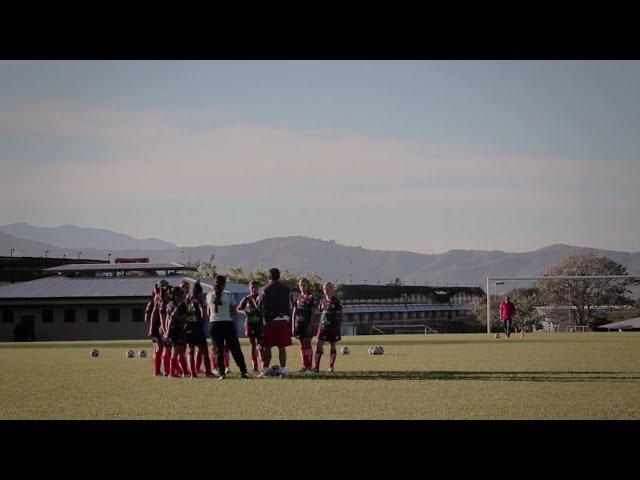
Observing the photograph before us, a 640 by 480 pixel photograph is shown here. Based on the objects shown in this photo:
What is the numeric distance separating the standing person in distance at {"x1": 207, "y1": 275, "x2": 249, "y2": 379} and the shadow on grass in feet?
3.90

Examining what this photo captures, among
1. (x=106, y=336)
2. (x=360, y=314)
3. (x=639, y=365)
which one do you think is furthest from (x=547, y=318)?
(x=639, y=365)

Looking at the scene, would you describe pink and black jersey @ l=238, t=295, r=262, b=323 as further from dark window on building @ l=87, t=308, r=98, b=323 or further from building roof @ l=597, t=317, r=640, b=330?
building roof @ l=597, t=317, r=640, b=330

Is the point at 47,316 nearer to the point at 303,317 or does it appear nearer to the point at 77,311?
the point at 77,311

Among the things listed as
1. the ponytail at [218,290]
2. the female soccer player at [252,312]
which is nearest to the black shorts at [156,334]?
the female soccer player at [252,312]

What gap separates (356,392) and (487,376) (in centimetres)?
414

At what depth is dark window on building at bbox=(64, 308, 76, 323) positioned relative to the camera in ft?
233

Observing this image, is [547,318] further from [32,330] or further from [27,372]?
[27,372]

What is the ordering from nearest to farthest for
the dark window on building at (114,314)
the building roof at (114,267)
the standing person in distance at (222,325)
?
the standing person in distance at (222,325)
the dark window on building at (114,314)
the building roof at (114,267)

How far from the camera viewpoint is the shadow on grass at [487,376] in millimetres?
18516

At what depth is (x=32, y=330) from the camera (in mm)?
71625

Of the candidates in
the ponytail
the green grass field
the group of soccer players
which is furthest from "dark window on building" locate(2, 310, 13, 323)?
the ponytail

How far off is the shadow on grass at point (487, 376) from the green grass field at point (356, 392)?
0.02 meters

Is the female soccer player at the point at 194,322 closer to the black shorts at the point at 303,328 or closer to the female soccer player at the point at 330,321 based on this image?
the black shorts at the point at 303,328

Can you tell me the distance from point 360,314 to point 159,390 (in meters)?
133
